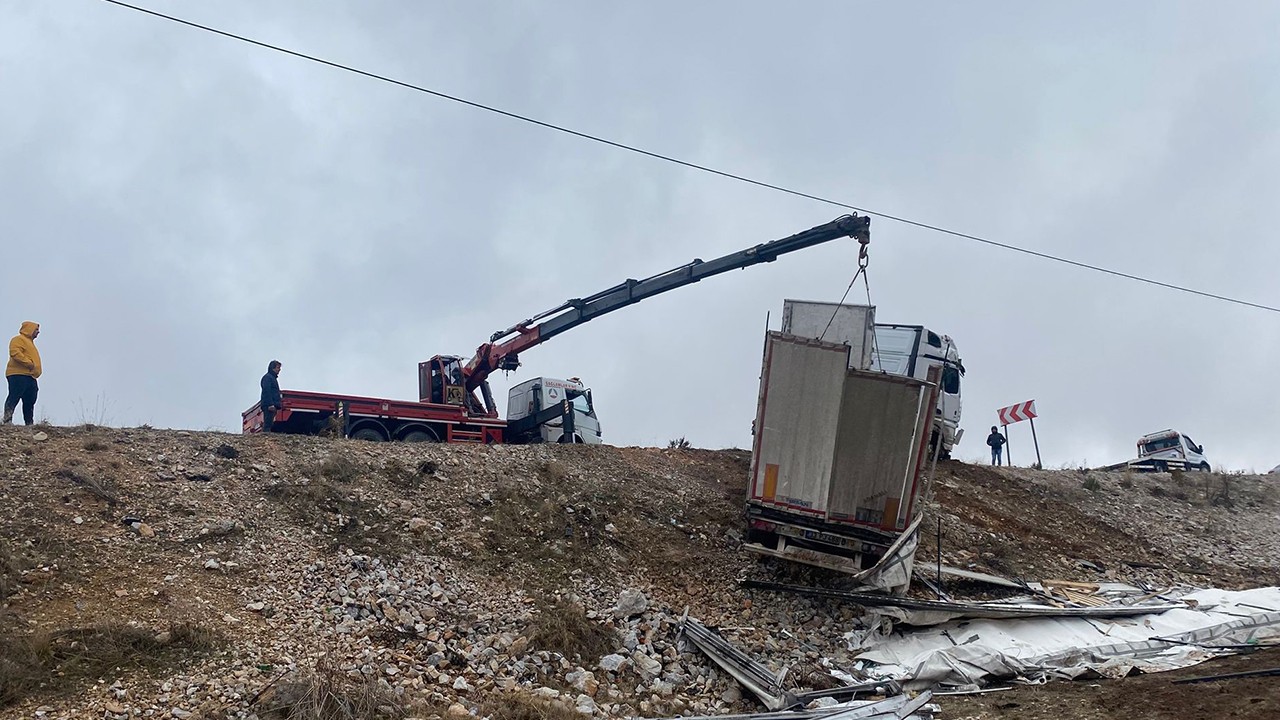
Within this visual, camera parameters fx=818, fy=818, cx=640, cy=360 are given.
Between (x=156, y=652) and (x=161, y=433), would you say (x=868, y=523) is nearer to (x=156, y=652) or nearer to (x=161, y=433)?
(x=156, y=652)

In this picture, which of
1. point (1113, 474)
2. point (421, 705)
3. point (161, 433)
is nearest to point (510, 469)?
point (161, 433)

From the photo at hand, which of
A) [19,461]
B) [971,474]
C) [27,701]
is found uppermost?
[971,474]

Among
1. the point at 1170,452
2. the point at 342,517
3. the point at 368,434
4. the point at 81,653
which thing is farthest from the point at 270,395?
the point at 1170,452

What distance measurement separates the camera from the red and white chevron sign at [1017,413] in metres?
22.3

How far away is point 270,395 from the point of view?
14.5 metres

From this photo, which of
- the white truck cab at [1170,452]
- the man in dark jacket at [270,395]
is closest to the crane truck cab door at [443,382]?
the man in dark jacket at [270,395]

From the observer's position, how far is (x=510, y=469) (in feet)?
41.2

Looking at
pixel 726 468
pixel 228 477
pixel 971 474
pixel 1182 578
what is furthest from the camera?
pixel 971 474

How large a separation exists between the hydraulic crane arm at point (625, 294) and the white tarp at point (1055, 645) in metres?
5.98

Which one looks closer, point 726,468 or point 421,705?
point 421,705

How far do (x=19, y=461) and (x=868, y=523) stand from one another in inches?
399

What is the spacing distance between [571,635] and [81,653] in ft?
14.3

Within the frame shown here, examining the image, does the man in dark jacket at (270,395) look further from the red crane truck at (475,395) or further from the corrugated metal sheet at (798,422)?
the corrugated metal sheet at (798,422)

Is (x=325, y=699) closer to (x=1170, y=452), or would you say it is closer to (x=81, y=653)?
(x=81, y=653)
